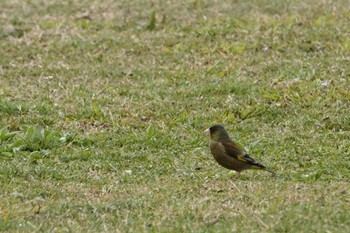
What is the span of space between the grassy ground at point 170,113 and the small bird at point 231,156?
133mm

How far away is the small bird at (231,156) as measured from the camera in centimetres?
704

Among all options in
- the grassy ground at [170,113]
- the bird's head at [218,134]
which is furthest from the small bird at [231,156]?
the grassy ground at [170,113]

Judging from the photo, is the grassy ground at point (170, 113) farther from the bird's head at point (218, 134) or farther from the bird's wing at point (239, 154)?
the bird's head at point (218, 134)

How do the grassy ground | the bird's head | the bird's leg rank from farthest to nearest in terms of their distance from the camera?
the bird's head
the bird's leg
the grassy ground

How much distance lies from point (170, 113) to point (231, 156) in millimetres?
2231

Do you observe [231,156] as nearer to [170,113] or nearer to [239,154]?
[239,154]

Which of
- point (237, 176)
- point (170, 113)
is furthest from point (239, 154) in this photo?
point (170, 113)

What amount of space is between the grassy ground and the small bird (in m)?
0.13

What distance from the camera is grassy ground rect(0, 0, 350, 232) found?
617cm

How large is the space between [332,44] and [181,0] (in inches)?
121

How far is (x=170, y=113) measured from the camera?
9234mm

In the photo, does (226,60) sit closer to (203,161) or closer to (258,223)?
(203,161)

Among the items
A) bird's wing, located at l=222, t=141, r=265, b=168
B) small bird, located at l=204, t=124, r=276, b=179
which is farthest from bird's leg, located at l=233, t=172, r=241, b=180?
bird's wing, located at l=222, t=141, r=265, b=168

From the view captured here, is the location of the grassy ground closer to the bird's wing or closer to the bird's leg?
the bird's leg
